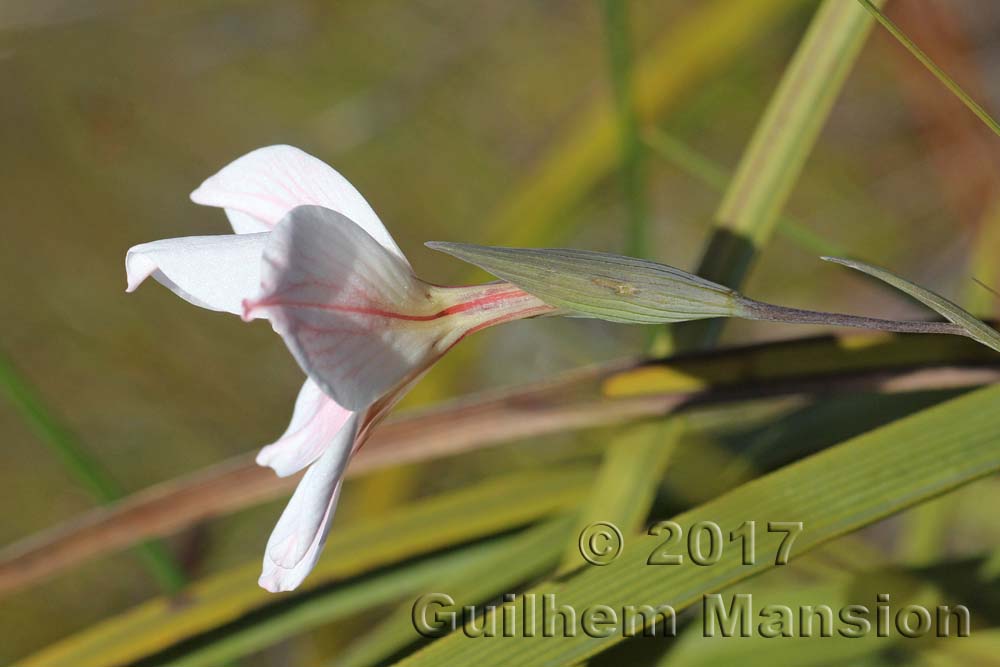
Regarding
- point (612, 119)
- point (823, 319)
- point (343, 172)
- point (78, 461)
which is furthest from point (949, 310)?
point (343, 172)

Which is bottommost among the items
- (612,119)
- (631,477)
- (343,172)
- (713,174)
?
(631,477)

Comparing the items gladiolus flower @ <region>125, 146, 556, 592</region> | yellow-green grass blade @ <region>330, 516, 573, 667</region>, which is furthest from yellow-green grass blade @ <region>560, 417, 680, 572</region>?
gladiolus flower @ <region>125, 146, 556, 592</region>

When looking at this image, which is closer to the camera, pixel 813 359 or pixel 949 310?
pixel 949 310

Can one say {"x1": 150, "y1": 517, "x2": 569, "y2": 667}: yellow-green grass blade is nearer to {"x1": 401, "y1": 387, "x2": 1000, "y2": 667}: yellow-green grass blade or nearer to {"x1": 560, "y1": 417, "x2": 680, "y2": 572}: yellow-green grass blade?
{"x1": 560, "y1": 417, "x2": 680, "y2": 572}: yellow-green grass blade

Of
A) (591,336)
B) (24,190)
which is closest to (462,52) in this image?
(591,336)

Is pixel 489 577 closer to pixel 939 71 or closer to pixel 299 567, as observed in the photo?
pixel 299 567

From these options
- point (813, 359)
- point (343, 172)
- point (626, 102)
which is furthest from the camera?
point (343, 172)

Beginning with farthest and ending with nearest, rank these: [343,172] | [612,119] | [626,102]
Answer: [343,172]
[612,119]
[626,102]
